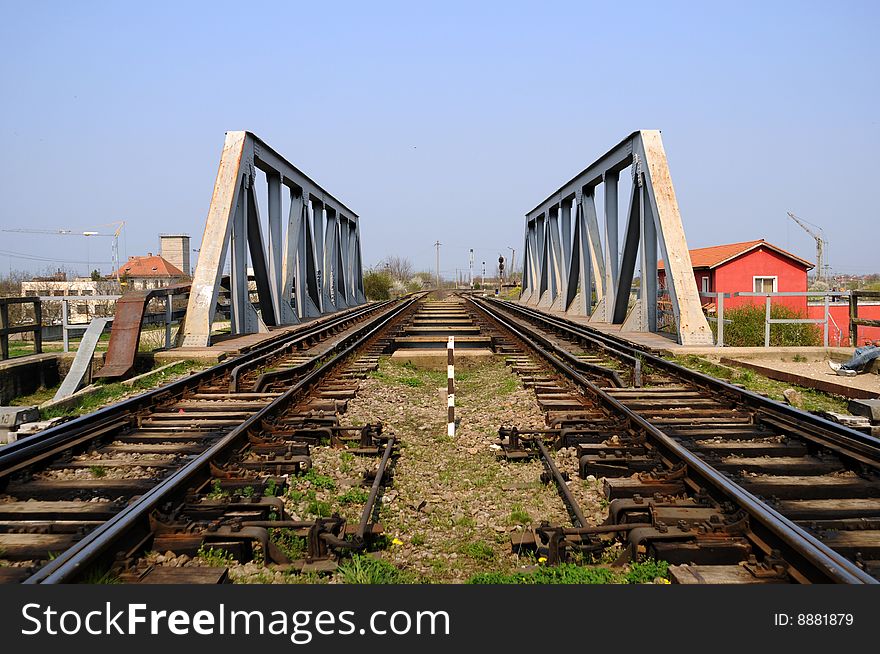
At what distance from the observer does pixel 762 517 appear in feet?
11.8

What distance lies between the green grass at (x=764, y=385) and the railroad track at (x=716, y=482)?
1189mm

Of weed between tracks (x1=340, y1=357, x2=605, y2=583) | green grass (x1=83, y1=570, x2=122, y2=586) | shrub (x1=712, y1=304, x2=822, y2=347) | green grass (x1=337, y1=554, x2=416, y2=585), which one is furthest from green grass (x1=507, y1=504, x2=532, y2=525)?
shrub (x1=712, y1=304, x2=822, y2=347)

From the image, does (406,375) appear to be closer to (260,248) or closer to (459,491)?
(459,491)

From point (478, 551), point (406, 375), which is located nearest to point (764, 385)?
point (406, 375)

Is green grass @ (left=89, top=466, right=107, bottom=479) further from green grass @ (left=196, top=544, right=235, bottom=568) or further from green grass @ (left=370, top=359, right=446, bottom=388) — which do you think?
green grass @ (left=370, top=359, right=446, bottom=388)

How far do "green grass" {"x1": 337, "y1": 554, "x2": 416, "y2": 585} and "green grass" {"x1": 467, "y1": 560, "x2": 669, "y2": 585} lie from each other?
1.17 ft

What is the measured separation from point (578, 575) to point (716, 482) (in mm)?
1320

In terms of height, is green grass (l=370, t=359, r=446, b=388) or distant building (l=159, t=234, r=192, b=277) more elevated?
distant building (l=159, t=234, r=192, b=277)

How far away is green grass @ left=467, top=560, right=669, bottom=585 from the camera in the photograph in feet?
11.1

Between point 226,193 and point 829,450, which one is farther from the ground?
point 226,193

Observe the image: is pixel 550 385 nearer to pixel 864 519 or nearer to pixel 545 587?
pixel 864 519

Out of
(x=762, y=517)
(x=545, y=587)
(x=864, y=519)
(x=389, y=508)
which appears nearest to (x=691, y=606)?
(x=545, y=587)

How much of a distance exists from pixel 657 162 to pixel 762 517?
12213mm

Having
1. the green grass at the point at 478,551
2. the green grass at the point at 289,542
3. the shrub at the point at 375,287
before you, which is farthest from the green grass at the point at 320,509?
the shrub at the point at 375,287
